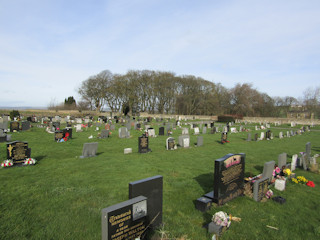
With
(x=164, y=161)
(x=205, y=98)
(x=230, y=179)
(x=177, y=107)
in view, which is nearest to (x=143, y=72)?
(x=177, y=107)

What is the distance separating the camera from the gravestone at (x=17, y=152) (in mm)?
9594

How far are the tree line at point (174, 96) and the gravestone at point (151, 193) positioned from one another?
2345 inches

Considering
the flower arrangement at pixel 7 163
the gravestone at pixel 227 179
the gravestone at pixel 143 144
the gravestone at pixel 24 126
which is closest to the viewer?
the gravestone at pixel 227 179

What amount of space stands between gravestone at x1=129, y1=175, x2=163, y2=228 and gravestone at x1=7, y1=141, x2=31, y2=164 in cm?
823

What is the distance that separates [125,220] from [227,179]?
3.61 metres

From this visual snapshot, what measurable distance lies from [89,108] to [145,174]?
70849 millimetres

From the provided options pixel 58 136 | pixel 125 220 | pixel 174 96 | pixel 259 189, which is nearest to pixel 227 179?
pixel 259 189

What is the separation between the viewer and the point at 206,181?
8.16 m

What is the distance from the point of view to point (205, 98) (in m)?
68.2

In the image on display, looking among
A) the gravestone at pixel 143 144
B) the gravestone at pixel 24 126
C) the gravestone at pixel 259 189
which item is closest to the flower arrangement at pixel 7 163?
the gravestone at pixel 143 144

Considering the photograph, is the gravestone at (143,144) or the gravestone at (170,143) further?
the gravestone at (170,143)

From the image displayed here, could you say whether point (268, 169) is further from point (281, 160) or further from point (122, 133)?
point (122, 133)

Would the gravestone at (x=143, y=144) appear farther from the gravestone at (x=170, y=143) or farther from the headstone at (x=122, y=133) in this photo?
the headstone at (x=122, y=133)

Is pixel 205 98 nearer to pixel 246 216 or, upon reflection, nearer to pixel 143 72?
pixel 143 72
